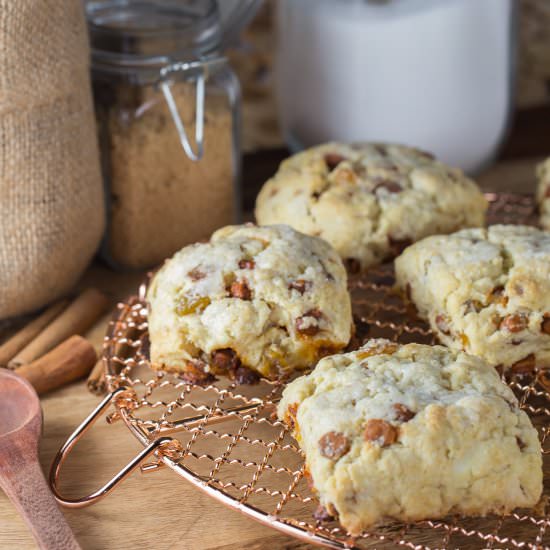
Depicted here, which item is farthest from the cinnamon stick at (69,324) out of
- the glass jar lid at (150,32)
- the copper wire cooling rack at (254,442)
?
the glass jar lid at (150,32)

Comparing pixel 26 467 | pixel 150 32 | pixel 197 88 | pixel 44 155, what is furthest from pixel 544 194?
pixel 26 467

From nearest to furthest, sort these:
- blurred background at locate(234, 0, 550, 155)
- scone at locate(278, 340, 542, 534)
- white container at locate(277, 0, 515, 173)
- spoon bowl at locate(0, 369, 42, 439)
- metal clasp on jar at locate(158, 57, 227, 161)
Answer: scone at locate(278, 340, 542, 534) → spoon bowl at locate(0, 369, 42, 439) → metal clasp on jar at locate(158, 57, 227, 161) → white container at locate(277, 0, 515, 173) → blurred background at locate(234, 0, 550, 155)

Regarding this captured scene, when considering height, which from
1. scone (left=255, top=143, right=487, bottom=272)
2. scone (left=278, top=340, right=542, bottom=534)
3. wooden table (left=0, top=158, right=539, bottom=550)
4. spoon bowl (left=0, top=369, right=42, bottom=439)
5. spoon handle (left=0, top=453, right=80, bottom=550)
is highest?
scone (left=255, top=143, right=487, bottom=272)

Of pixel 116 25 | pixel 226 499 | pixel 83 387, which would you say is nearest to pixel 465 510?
pixel 226 499

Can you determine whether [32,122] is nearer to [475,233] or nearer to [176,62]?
[176,62]

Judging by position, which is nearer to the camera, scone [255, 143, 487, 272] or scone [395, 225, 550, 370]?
scone [395, 225, 550, 370]

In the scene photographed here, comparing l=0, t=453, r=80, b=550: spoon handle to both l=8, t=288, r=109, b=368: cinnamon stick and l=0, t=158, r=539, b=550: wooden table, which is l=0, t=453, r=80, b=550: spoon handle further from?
l=8, t=288, r=109, b=368: cinnamon stick

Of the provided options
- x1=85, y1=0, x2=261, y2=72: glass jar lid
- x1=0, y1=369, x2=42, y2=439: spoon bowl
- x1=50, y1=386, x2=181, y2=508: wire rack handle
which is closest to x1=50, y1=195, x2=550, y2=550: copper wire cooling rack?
x1=50, y1=386, x2=181, y2=508: wire rack handle
